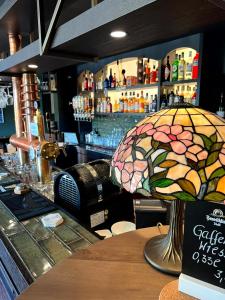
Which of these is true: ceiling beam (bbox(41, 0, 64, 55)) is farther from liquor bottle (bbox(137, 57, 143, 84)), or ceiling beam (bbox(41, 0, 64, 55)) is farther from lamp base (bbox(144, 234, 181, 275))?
liquor bottle (bbox(137, 57, 143, 84))

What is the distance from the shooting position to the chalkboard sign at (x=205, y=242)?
23.8 inches

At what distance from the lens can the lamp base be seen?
2.50 ft

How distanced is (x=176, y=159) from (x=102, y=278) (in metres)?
0.49

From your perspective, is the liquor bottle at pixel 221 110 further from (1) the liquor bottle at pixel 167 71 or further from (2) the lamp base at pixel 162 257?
(2) the lamp base at pixel 162 257

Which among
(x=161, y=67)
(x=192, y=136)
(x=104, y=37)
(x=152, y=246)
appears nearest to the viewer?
(x=192, y=136)

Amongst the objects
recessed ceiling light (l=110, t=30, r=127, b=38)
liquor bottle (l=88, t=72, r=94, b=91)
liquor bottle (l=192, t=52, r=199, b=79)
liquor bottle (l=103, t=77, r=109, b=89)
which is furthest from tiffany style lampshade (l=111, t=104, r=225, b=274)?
liquor bottle (l=88, t=72, r=94, b=91)

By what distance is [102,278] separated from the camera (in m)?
0.76

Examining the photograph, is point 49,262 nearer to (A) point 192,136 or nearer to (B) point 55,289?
(B) point 55,289

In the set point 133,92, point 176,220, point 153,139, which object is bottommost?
point 176,220

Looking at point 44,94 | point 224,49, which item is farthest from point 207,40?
point 44,94

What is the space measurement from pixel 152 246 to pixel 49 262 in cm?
40

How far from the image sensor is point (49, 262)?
909 mm

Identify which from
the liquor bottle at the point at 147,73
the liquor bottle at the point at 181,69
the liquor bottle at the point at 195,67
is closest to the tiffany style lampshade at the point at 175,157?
the liquor bottle at the point at 195,67

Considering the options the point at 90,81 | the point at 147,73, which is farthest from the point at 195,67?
the point at 90,81
